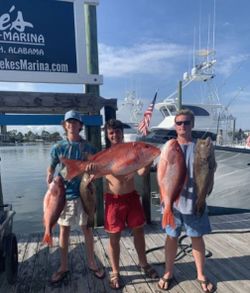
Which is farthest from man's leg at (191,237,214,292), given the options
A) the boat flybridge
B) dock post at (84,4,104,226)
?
the boat flybridge

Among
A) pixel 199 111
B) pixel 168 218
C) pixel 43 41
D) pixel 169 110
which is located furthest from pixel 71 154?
pixel 199 111

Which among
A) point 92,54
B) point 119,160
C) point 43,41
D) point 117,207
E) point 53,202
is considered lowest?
point 117,207

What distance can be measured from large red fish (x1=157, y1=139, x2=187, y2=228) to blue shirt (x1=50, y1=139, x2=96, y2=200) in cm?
80

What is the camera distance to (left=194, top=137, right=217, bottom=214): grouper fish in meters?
2.52

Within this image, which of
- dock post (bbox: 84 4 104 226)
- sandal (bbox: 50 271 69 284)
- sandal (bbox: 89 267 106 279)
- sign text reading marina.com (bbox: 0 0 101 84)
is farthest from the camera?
dock post (bbox: 84 4 104 226)

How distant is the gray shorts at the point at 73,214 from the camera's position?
3.06m

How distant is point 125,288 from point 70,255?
1.09 meters

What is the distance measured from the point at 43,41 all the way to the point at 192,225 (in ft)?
10.5

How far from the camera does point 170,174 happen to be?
8.51 ft

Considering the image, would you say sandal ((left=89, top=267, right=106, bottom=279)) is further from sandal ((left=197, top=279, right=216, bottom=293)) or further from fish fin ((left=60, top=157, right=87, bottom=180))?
fish fin ((left=60, top=157, right=87, bottom=180))

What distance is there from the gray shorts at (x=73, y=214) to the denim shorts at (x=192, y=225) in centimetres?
86

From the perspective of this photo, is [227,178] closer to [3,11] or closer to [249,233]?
[249,233]

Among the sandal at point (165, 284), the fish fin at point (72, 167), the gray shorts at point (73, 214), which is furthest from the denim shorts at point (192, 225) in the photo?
the fish fin at point (72, 167)

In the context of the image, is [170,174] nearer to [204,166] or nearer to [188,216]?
[204,166]
